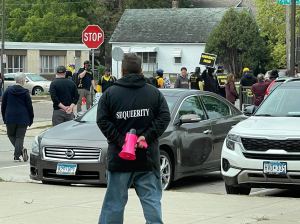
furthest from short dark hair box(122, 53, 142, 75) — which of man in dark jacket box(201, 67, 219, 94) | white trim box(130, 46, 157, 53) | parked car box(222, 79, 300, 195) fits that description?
white trim box(130, 46, 157, 53)

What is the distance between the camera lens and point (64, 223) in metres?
9.12

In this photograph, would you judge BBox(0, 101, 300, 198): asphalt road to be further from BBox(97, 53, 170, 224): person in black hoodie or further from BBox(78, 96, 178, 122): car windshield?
BBox(97, 53, 170, 224): person in black hoodie

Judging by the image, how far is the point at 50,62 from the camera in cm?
7469

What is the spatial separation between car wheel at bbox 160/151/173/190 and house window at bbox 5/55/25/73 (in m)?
58.8

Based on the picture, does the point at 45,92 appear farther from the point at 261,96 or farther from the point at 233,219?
the point at 233,219

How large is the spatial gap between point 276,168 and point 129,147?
4746 millimetres

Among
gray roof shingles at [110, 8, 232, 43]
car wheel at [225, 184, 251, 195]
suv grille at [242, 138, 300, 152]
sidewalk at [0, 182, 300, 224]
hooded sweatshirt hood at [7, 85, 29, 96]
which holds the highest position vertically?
gray roof shingles at [110, 8, 232, 43]

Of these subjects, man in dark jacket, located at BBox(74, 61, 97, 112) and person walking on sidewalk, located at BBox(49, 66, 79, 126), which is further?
man in dark jacket, located at BBox(74, 61, 97, 112)

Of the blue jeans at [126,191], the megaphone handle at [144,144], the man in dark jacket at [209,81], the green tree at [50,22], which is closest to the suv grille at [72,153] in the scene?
the blue jeans at [126,191]

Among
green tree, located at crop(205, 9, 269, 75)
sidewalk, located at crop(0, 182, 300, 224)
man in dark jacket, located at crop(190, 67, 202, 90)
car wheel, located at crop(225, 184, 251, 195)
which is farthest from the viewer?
green tree, located at crop(205, 9, 269, 75)

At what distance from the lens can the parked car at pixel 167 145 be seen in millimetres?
12266

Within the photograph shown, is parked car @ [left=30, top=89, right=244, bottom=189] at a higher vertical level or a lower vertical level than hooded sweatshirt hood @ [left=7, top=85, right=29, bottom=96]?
lower

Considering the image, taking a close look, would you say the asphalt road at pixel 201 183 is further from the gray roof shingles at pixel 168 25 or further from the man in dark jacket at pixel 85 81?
the gray roof shingles at pixel 168 25

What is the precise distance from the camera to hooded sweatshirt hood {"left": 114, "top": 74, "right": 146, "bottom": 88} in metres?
7.20
